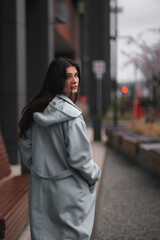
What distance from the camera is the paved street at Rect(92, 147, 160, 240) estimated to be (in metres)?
4.24

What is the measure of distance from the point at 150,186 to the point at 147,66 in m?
9.45

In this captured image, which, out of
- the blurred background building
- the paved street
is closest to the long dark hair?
the paved street

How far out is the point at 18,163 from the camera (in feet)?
27.8

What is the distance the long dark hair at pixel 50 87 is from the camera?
257cm

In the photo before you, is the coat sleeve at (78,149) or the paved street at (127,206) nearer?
the coat sleeve at (78,149)

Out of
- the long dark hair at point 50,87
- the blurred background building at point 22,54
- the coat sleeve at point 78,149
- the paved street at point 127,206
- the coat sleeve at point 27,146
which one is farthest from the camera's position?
the blurred background building at point 22,54

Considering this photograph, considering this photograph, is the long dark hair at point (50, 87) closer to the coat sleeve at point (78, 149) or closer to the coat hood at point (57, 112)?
the coat hood at point (57, 112)

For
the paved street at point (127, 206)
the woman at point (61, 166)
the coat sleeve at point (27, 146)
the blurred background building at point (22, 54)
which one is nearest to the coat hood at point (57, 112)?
the woman at point (61, 166)

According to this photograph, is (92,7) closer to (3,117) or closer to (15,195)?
(3,117)

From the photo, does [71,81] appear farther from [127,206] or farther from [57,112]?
[127,206]

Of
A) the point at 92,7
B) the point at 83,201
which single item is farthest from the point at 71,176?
the point at 92,7

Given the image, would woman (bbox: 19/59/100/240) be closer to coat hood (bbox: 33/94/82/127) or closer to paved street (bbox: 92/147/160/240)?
coat hood (bbox: 33/94/82/127)

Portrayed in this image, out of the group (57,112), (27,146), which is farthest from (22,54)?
(57,112)

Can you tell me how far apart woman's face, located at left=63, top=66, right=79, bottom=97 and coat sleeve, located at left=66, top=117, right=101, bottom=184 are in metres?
0.25
